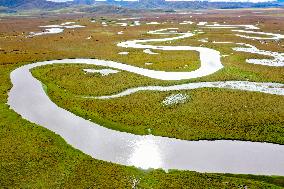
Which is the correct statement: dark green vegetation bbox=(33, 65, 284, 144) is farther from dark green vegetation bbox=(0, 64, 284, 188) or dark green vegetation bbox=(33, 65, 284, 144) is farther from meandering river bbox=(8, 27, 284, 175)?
dark green vegetation bbox=(0, 64, 284, 188)

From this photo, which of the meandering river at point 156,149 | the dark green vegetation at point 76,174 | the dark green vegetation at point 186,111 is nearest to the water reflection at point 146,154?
the meandering river at point 156,149

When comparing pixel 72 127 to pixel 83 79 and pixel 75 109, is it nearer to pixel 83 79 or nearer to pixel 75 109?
pixel 75 109

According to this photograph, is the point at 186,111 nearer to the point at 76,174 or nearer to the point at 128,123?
the point at 128,123

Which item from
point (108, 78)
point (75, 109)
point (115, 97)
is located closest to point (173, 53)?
point (108, 78)

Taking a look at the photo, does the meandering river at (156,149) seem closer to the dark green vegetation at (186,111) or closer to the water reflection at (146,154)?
the water reflection at (146,154)

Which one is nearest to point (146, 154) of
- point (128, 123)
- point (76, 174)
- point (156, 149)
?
point (156, 149)

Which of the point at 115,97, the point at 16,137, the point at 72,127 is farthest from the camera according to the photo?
the point at 115,97

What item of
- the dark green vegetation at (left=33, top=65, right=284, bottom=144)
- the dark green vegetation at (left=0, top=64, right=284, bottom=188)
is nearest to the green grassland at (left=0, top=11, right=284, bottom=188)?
the dark green vegetation at (left=0, top=64, right=284, bottom=188)

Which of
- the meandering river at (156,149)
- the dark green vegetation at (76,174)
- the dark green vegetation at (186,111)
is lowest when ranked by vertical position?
the dark green vegetation at (186,111)
